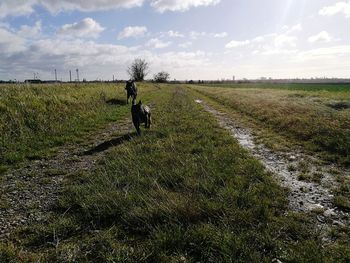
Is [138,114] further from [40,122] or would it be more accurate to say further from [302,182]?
[302,182]

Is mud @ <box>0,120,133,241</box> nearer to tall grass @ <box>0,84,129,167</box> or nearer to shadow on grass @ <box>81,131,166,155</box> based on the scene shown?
shadow on grass @ <box>81,131,166,155</box>

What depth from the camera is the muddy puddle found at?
5207mm

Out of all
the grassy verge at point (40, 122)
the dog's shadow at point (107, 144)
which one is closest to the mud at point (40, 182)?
the dog's shadow at point (107, 144)

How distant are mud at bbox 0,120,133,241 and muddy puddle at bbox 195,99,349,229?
4.64 meters

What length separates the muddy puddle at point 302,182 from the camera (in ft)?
17.1

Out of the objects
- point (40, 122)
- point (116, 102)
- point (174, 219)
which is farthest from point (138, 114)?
point (116, 102)

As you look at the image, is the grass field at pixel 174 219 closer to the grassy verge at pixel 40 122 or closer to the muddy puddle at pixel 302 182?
the muddy puddle at pixel 302 182

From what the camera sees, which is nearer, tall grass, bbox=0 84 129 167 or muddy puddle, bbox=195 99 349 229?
muddy puddle, bbox=195 99 349 229

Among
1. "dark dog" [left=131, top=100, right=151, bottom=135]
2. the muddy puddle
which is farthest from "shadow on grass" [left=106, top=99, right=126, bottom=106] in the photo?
the muddy puddle

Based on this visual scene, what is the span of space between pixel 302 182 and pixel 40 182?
5.99 m

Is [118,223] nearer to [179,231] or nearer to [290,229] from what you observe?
[179,231]

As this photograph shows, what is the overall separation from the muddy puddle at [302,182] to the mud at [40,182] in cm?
464

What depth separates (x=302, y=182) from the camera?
22.4 ft

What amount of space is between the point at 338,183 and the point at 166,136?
6.27 m
